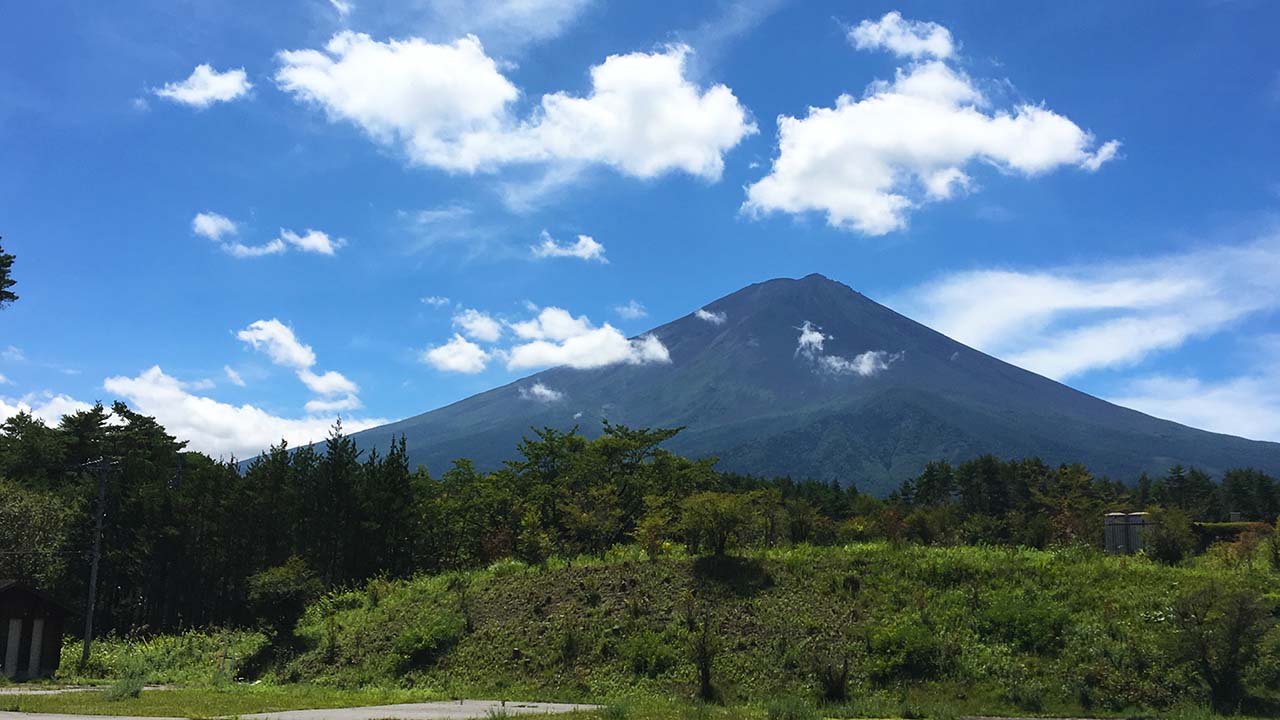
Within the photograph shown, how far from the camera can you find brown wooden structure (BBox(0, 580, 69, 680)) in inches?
1125

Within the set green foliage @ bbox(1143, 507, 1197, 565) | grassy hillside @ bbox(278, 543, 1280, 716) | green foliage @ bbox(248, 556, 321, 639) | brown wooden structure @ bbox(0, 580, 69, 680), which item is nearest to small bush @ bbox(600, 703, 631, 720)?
grassy hillside @ bbox(278, 543, 1280, 716)

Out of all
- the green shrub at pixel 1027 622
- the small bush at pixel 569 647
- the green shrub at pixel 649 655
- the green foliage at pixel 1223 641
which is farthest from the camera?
the small bush at pixel 569 647

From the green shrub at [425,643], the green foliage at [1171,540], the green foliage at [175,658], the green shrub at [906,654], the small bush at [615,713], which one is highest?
the green foliage at [1171,540]

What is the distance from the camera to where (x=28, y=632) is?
29.3 meters

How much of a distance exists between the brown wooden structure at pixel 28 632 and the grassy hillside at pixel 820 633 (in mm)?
11208

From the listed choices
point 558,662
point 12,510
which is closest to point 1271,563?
point 558,662

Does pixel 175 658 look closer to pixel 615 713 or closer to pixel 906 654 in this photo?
pixel 615 713

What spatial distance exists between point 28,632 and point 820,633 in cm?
2802

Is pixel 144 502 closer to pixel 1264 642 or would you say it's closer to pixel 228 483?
pixel 228 483

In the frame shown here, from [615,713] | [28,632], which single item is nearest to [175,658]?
[28,632]

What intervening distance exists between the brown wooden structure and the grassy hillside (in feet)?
36.8

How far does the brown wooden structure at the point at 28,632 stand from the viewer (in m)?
28.6

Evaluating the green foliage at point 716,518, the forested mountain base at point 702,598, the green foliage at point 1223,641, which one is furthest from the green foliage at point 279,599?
the green foliage at point 1223,641

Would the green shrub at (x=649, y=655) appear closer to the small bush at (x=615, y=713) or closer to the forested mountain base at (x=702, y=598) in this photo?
the forested mountain base at (x=702, y=598)
